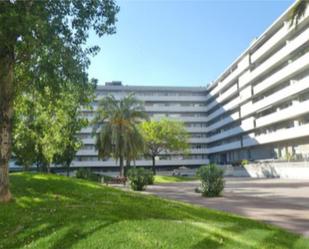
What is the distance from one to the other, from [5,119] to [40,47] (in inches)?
109

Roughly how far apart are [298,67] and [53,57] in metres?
44.6

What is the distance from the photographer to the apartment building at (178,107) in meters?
93.8

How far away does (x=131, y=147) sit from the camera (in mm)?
42562

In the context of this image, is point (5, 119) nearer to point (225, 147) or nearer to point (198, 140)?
point (225, 147)

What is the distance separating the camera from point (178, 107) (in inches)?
3856

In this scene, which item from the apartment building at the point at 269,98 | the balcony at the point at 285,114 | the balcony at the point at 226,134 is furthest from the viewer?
the balcony at the point at 226,134

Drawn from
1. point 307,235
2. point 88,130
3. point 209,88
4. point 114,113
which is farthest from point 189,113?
point 307,235

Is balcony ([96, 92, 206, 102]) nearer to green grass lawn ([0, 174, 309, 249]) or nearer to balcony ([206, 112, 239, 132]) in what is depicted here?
balcony ([206, 112, 239, 132])

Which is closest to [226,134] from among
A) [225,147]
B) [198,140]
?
[225,147]

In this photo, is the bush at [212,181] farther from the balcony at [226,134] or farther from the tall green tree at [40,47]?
the balcony at [226,134]

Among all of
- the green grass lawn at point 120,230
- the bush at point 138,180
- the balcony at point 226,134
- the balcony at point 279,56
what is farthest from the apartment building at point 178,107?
the green grass lawn at point 120,230

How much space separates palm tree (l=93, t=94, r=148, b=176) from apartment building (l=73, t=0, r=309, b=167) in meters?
19.7

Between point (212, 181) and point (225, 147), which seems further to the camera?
point (225, 147)

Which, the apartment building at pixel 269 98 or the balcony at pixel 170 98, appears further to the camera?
the balcony at pixel 170 98
